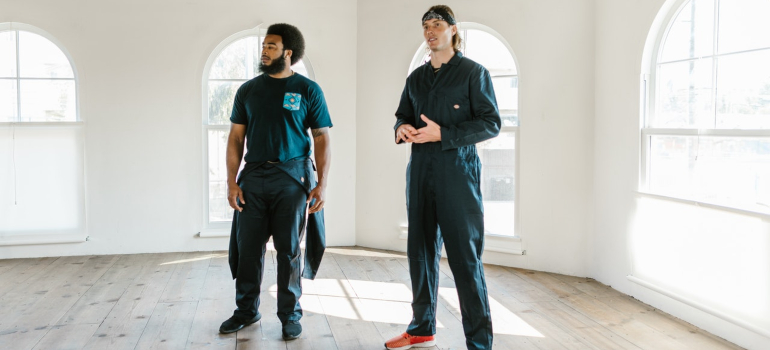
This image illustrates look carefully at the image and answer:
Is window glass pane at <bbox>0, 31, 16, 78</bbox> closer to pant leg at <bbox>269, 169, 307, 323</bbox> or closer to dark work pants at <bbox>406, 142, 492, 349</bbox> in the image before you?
pant leg at <bbox>269, 169, 307, 323</bbox>

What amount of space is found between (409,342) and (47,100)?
4.10 metres

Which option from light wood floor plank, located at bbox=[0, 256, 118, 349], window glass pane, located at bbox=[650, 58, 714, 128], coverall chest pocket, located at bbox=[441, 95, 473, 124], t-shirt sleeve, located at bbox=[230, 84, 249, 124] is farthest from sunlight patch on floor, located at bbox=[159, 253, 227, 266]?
window glass pane, located at bbox=[650, 58, 714, 128]

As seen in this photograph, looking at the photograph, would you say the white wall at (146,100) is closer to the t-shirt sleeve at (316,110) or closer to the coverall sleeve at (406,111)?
the t-shirt sleeve at (316,110)

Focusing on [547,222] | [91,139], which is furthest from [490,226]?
[91,139]

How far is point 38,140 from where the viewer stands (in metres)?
5.61

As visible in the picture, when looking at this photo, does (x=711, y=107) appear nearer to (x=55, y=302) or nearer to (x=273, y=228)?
(x=273, y=228)

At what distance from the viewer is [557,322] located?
3.71 m

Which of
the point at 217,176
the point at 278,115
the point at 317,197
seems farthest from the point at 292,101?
the point at 217,176

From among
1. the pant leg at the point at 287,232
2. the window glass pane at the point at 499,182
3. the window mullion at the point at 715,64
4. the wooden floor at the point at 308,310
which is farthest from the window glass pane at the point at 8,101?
the window mullion at the point at 715,64

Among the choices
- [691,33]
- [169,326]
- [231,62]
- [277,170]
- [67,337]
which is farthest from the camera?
[231,62]

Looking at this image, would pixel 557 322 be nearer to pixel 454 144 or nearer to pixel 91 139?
pixel 454 144

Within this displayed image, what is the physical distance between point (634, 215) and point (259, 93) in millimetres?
2518

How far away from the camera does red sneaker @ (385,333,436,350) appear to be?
3176mm

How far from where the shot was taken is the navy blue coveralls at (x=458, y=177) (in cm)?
286
